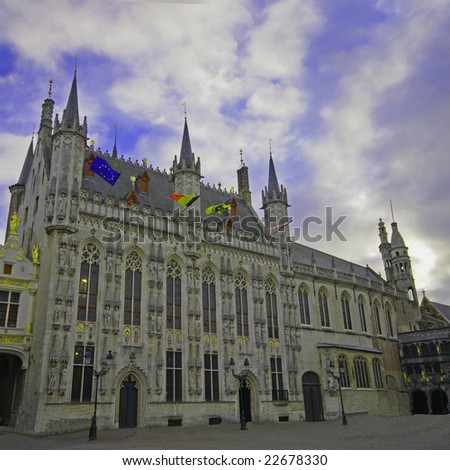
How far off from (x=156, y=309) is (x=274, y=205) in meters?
19.4

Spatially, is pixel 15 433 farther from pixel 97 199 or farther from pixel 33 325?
pixel 97 199

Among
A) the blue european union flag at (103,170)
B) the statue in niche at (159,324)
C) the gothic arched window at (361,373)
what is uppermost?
the blue european union flag at (103,170)

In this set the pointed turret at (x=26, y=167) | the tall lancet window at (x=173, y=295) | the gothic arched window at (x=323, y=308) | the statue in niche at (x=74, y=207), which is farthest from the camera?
the gothic arched window at (x=323, y=308)

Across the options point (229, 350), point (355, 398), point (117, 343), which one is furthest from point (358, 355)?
point (117, 343)

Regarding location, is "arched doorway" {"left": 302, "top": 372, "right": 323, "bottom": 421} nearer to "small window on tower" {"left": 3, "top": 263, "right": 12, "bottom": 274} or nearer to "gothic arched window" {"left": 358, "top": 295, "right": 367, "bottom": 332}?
"gothic arched window" {"left": 358, "top": 295, "right": 367, "bottom": 332}

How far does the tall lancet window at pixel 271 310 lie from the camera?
3947 cm

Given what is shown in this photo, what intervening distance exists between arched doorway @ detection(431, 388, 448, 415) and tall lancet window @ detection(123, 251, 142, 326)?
→ 35459mm

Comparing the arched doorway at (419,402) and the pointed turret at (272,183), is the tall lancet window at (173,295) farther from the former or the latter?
the arched doorway at (419,402)

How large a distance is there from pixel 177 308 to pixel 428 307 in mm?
46561

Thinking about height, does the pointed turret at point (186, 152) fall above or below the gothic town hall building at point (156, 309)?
above

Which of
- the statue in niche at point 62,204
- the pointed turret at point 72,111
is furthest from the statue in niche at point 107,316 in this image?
the pointed turret at point 72,111

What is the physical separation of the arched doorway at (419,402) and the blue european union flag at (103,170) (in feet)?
132

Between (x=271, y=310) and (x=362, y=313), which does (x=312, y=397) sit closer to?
(x=271, y=310)

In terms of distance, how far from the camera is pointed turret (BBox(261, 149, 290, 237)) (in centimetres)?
4625
